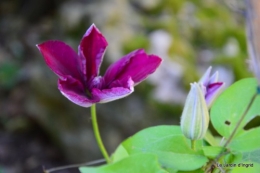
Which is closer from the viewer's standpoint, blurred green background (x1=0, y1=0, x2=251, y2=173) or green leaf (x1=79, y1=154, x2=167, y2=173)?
green leaf (x1=79, y1=154, x2=167, y2=173)

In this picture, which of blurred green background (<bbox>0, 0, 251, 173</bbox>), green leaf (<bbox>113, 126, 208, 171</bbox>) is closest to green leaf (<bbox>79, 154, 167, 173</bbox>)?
green leaf (<bbox>113, 126, 208, 171</bbox>)

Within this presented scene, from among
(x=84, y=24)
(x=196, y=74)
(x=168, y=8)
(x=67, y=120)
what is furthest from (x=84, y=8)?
(x=196, y=74)

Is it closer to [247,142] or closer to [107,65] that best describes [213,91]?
[247,142]

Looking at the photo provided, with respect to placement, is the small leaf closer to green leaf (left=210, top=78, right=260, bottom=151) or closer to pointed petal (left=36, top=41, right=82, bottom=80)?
green leaf (left=210, top=78, right=260, bottom=151)

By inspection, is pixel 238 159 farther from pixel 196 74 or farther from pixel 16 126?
pixel 16 126

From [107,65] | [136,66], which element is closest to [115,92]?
[136,66]

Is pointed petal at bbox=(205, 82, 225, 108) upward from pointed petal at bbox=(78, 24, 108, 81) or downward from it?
downward
